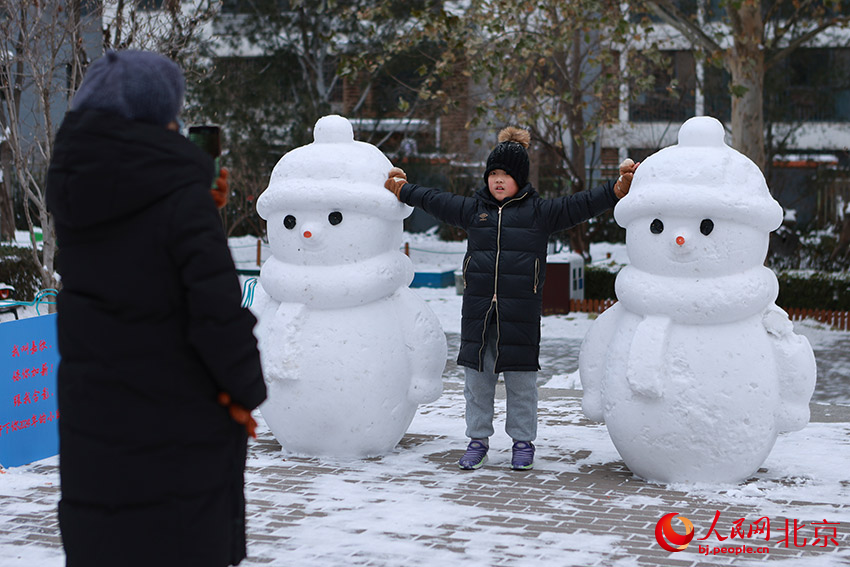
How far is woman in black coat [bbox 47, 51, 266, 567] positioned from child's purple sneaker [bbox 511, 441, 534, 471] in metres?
3.13

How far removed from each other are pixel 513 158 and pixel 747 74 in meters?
7.22

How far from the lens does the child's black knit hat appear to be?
229 inches

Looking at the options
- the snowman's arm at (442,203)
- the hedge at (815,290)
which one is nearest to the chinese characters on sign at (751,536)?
the snowman's arm at (442,203)

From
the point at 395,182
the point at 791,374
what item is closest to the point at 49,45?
the point at 395,182

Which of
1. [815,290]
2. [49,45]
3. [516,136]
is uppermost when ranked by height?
[49,45]

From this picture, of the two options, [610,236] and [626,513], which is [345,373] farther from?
[610,236]

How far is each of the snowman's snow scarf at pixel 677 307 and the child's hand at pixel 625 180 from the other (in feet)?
1.82

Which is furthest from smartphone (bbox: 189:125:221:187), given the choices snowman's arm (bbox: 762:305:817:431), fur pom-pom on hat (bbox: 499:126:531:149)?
snowman's arm (bbox: 762:305:817:431)

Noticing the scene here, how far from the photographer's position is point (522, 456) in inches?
Result: 230

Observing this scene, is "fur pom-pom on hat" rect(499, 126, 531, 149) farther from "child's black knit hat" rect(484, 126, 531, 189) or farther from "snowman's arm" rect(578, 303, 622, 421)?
"snowman's arm" rect(578, 303, 622, 421)

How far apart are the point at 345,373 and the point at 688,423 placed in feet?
6.29

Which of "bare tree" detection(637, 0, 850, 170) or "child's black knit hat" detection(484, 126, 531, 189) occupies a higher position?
"bare tree" detection(637, 0, 850, 170)

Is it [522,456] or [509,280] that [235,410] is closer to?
[509,280]

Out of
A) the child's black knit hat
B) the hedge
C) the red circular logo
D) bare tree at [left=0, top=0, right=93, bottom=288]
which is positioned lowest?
the red circular logo
